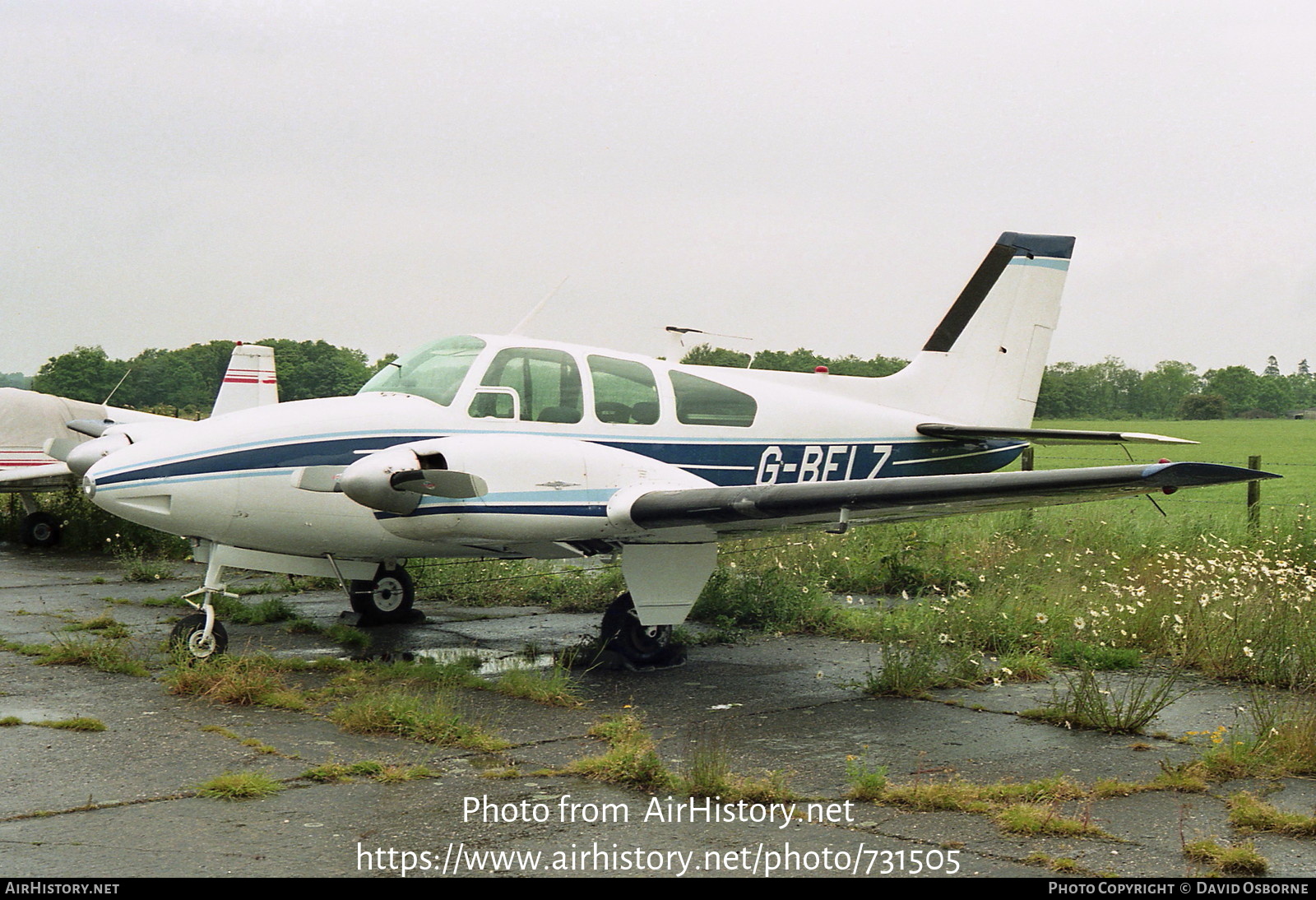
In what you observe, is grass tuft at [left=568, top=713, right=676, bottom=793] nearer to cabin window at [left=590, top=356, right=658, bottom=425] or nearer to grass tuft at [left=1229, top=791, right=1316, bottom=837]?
grass tuft at [left=1229, top=791, right=1316, bottom=837]

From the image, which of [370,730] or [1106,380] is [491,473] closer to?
[370,730]

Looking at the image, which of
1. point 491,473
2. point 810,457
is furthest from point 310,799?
point 810,457

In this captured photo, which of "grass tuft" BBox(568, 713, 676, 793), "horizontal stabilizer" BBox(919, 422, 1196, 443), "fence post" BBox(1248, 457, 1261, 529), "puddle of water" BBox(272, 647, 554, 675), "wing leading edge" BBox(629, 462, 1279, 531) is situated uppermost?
"horizontal stabilizer" BBox(919, 422, 1196, 443)

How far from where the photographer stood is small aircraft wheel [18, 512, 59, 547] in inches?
659

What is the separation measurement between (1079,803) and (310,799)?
365 cm

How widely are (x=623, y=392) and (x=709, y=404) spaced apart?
33.4 inches

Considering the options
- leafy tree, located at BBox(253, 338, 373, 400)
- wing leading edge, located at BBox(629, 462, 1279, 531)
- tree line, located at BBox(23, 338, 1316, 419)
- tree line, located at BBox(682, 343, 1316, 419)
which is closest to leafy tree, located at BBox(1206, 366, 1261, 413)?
tree line, located at BBox(682, 343, 1316, 419)

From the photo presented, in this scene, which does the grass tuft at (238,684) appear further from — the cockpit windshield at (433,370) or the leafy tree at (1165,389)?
the leafy tree at (1165,389)

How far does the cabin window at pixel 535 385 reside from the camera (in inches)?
321

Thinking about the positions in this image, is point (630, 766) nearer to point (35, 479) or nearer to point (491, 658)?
point (491, 658)

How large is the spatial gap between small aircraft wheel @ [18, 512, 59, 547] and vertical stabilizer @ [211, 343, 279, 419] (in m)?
3.10

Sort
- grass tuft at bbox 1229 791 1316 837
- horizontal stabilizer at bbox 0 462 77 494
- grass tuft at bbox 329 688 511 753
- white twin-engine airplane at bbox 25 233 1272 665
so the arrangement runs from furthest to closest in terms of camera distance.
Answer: horizontal stabilizer at bbox 0 462 77 494, white twin-engine airplane at bbox 25 233 1272 665, grass tuft at bbox 329 688 511 753, grass tuft at bbox 1229 791 1316 837

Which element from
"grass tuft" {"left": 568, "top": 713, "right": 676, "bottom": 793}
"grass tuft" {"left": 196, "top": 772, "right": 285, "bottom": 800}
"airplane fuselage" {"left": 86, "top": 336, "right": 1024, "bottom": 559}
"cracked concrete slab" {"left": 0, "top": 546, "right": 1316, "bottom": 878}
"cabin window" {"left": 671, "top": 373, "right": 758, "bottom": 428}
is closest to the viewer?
"cracked concrete slab" {"left": 0, "top": 546, "right": 1316, "bottom": 878}

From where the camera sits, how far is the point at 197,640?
7.79 m
